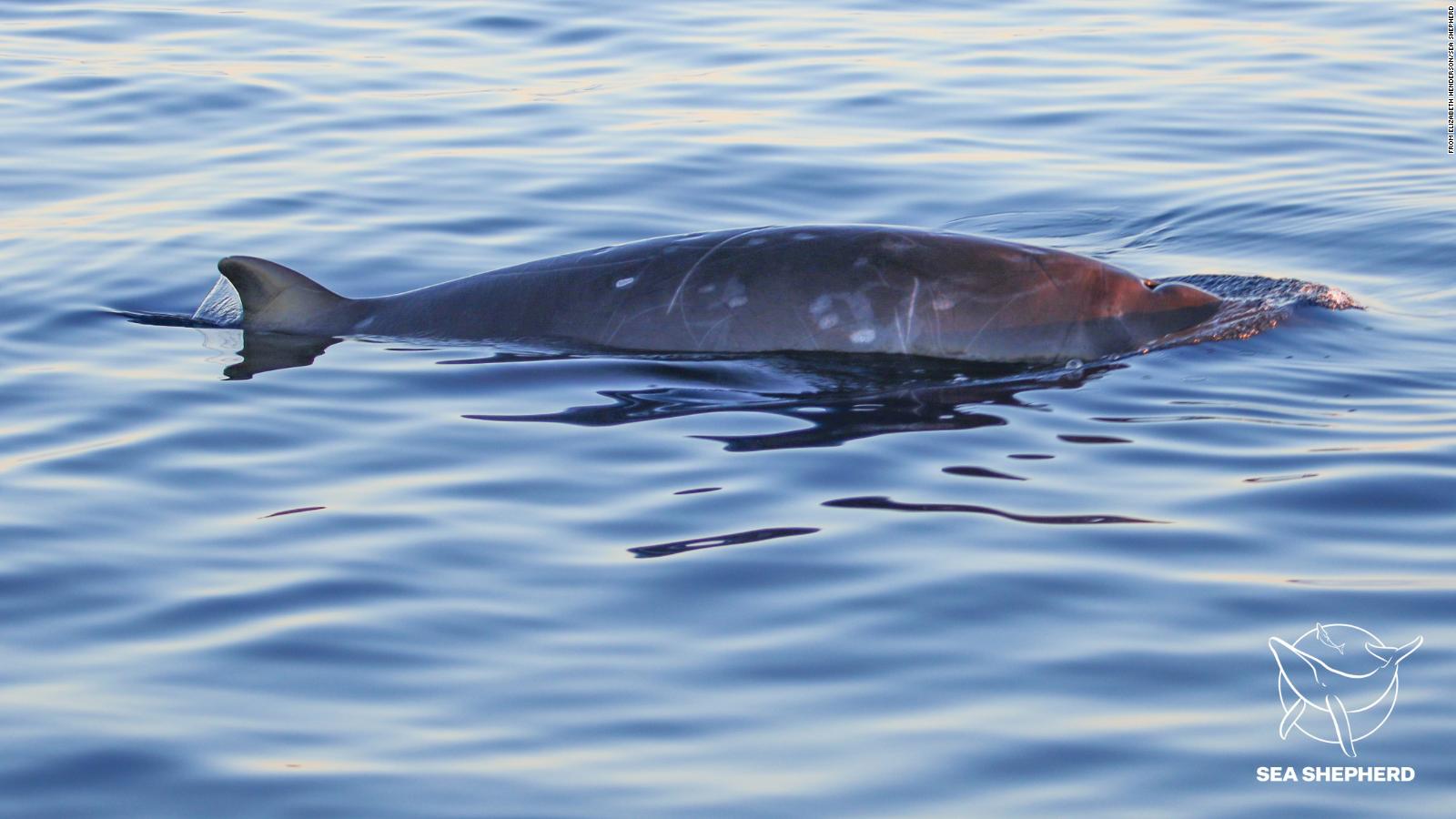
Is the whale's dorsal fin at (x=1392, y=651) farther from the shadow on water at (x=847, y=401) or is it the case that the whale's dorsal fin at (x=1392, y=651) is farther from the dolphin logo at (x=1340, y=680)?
the shadow on water at (x=847, y=401)

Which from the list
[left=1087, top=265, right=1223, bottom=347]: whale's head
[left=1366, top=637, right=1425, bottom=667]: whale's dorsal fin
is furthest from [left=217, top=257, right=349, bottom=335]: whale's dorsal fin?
[left=1366, top=637, right=1425, bottom=667]: whale's dorsal fin

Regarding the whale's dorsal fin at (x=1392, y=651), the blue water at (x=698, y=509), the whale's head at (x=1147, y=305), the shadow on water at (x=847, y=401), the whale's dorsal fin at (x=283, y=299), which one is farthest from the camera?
the whale's dorsal fin at (x=283, y=299)

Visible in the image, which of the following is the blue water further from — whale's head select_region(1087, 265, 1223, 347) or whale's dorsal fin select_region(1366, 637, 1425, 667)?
whale's head select_region(1087, 265, 1223, 347)

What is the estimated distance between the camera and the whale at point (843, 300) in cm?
966

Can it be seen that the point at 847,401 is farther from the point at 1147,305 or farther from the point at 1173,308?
the point at 1173,308

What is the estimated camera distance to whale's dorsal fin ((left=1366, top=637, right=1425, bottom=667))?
19.8 feet

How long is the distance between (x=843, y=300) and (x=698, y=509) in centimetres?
244

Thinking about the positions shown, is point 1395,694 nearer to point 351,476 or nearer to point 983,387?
point 983,387

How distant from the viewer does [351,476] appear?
324 inches

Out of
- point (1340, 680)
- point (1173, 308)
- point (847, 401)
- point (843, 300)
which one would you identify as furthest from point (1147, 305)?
point (1340, 680)

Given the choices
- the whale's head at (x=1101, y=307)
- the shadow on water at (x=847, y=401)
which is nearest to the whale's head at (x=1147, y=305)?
the whale's head at (x=1101, y=307)

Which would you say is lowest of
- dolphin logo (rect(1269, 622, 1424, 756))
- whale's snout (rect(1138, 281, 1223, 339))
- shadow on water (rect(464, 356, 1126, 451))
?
dolphin logo (rect(1269, 622, 1424, 756))

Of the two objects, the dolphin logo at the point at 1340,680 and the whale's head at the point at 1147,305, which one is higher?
the whale's head at the point at 1147,305

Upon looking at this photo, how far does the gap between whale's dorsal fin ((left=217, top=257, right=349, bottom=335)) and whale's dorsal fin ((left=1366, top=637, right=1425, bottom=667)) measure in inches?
248
